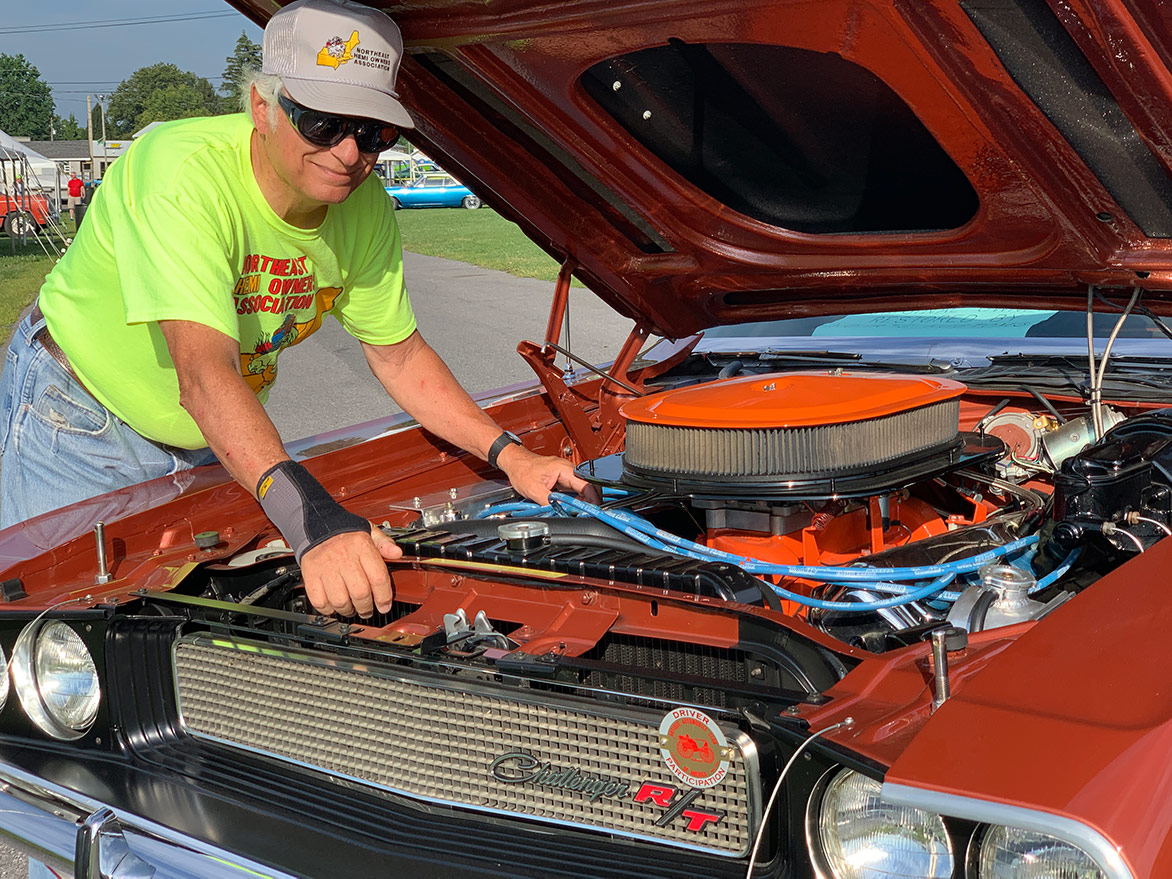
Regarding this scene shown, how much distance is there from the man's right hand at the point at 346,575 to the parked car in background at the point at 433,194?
3517 cm

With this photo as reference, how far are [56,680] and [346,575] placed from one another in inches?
25.1

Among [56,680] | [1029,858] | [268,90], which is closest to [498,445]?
[268,90]

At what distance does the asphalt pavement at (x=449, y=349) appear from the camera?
6742 millimetres

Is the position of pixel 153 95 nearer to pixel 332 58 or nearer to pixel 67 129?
pixel 67 129

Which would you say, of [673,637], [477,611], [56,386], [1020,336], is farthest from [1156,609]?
[56,386]

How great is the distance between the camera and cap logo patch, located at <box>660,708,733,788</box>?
1354mm

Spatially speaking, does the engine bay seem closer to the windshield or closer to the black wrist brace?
the black wrist brace

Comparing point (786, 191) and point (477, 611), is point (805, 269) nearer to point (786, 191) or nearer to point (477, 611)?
point (786, 191)

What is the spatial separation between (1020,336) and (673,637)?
1.60m

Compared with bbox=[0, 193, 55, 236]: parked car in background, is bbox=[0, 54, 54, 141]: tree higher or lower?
higher

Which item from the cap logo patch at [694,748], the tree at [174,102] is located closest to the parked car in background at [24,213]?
the cap logo patch at [694,748]

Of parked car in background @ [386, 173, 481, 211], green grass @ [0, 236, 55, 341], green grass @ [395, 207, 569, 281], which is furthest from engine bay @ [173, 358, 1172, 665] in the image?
parked car in background @ [386, 173, 481, 211]

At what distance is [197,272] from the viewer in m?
2.01

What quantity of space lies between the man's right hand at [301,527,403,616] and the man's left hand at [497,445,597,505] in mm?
631
